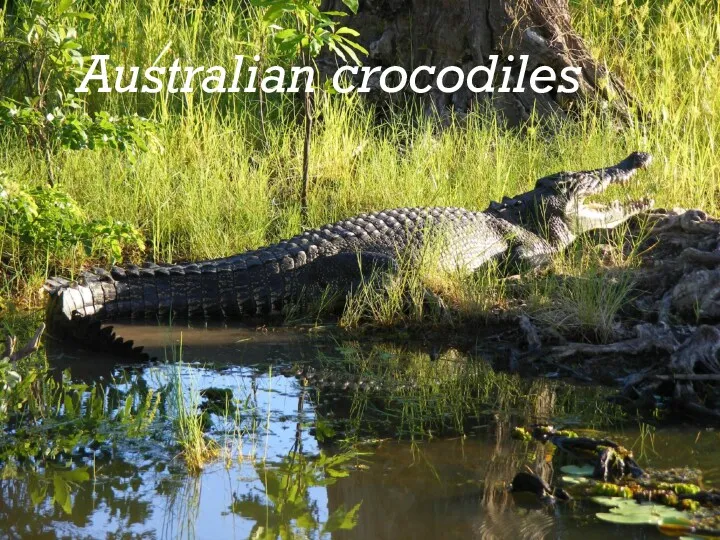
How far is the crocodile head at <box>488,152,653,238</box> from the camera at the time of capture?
7285 mm

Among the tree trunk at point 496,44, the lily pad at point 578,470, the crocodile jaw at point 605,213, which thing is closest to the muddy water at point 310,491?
the lily pad at point 578,470

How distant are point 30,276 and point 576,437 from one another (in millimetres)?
3951

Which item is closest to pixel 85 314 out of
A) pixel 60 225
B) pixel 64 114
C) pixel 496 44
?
pixel 60 225

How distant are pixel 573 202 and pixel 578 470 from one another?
12.9 feet

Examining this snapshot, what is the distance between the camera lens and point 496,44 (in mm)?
9703

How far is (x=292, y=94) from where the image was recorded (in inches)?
400

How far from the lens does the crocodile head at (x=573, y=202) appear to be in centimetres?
729

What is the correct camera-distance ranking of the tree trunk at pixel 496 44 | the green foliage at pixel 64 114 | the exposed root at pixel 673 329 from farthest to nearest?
the tree trunk at pixel 496 44
the green foliage at pixel 64 114
the exposed root at pixel 673 329

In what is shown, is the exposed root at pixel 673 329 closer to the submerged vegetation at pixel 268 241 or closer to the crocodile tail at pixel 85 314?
the submerged vegetation at pixel 268 241

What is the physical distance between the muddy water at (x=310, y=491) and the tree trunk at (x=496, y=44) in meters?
5.89

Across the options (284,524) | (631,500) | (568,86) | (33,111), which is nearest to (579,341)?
(631,500)

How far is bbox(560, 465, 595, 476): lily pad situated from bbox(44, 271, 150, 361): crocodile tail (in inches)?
93.2

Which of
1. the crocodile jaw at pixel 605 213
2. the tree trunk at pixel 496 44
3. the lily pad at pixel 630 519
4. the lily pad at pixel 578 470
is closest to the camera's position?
the lily pad at pixel 630 519

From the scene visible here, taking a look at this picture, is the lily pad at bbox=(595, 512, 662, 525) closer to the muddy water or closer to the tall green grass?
the muddy water
